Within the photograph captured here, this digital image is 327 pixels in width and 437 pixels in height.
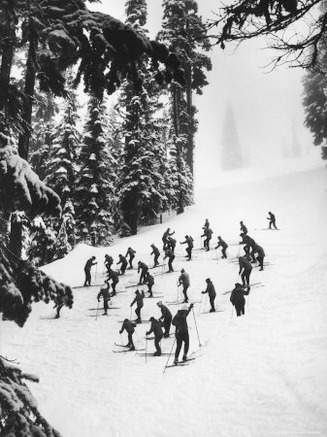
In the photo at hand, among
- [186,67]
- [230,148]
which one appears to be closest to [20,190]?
[186,67]

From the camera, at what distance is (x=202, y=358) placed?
10.5 meters

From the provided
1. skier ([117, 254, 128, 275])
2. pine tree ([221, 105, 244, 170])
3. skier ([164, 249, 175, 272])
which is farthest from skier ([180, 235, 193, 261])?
pine tree ([221, 105, 244, 170])

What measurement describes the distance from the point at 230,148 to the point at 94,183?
72794 mm

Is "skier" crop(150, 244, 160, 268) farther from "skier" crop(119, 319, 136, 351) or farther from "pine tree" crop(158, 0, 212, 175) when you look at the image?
"pine tree" crop(158, 0, 212, 175)

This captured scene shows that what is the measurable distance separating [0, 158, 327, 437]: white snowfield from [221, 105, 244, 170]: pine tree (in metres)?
74.3

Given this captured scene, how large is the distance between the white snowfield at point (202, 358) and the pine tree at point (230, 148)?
7431cm

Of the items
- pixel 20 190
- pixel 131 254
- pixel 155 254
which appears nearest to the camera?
pixel 20 190

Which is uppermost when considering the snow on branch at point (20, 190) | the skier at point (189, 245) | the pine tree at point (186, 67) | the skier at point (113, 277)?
the pine tree at point (186, 67)

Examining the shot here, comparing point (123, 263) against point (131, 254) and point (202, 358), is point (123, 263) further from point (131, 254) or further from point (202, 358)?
point (202, 358)

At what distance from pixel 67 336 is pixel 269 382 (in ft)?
30.8

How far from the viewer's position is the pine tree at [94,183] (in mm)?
28547

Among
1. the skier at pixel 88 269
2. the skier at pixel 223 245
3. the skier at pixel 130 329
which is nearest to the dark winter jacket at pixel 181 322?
the skier at pixel 130 329

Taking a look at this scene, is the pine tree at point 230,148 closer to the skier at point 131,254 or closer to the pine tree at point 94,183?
the pine tree at point 94,183

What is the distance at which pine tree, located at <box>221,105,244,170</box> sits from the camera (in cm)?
9600
